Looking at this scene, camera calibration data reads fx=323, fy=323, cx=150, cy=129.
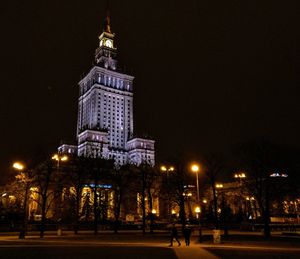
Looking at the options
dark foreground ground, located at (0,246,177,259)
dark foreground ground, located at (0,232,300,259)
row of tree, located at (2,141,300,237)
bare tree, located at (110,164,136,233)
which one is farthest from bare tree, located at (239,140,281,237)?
dark foreground ground, located at (0,246,177,259)

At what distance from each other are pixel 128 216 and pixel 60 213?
80.4ft

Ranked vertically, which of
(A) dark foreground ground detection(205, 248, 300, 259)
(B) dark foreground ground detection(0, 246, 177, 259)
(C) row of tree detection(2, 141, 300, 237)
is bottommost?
(A) dark foreground ground detection(205, 248, 300, 259)

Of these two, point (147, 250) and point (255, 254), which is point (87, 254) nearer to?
point (147, 250)

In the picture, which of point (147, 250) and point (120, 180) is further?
point (120, 180)

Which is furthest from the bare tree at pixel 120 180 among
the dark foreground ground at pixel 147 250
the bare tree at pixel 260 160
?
the dark foreground ground at pixel 147 250

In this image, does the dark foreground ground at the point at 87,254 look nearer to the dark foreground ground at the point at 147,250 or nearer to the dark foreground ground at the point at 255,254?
the dark foreground ground at the point at 147,250

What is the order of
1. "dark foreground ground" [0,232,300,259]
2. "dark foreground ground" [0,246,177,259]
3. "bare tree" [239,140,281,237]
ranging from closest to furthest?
"dark foreground ground" [0,246,177,259] < "dark foreground ground" [0,232,300,259] < "bare tree" [239,140,281,237]

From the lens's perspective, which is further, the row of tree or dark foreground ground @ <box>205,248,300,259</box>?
the row of tree

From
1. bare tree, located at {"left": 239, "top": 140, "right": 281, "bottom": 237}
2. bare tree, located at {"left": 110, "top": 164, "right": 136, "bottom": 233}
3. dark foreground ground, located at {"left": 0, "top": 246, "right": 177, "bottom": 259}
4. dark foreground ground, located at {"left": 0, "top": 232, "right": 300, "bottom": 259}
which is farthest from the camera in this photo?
bare tree, located at {"left": 110, "top": 164, "right": 136, "bottom": 233}

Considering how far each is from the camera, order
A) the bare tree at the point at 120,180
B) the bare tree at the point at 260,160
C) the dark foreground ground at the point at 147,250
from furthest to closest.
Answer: the bare tree at the point at 120,180, the bare tree at the point at 260,160, the dark foreground ground at the point at 147,250

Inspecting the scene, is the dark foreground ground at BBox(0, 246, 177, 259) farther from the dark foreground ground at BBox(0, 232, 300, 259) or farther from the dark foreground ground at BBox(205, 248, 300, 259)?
the dark foreground ground at BBox(205, 248, 300, 259)

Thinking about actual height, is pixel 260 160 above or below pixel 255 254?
above

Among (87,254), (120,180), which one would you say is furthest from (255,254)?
(120,180)

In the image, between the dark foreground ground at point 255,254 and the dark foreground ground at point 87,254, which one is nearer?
the dark foreground ground at point 87,254
